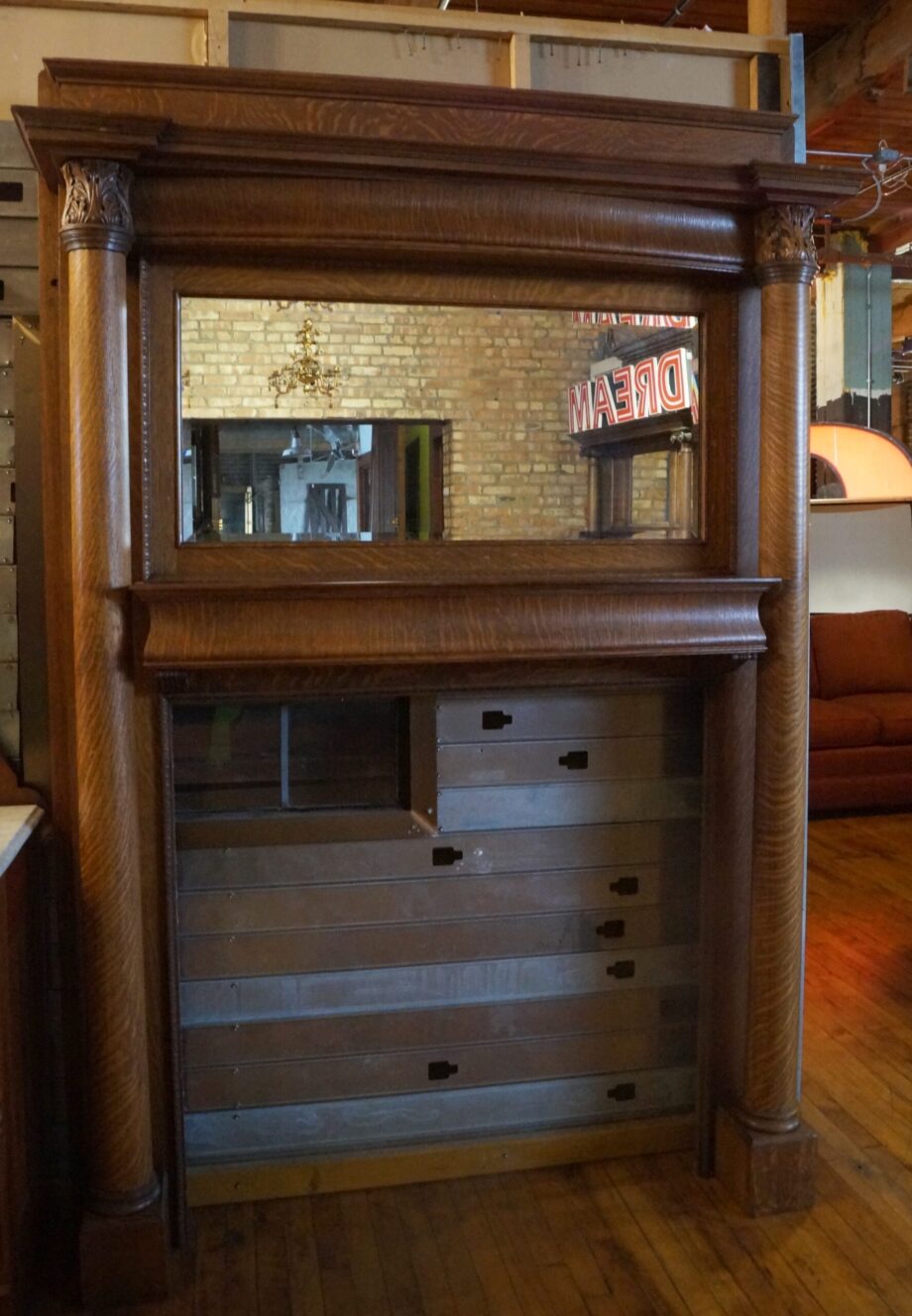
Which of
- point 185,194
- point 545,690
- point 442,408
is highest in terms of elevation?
point 185,194

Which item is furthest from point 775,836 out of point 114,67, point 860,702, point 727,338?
point 860,702

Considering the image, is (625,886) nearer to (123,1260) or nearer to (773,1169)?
(773,1169)

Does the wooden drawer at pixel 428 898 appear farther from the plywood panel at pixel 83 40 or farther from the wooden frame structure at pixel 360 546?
the plywood panel at pixel 83 40

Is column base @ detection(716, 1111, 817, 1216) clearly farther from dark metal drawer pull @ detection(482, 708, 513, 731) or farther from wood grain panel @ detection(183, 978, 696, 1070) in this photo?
dark metal drawer pull @ detection(482, 708, 513, 731)

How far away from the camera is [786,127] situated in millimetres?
2730

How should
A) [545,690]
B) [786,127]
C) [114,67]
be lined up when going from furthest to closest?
[545,690], [786,127], [114,67]

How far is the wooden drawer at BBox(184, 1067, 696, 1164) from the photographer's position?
2881mm

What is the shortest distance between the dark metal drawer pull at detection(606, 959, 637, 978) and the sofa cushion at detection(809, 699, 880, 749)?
3.98m

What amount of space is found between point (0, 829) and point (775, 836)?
1.74 meters

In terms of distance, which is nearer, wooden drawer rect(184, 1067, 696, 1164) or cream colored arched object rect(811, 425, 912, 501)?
wooden drawer rect(184, 1067, 696, 1164)

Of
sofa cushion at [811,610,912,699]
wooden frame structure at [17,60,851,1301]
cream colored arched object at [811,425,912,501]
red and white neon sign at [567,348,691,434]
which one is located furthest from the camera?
sofa cushion at [811,610,912,699]

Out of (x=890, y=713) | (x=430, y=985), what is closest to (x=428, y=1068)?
(x=430, y=985)

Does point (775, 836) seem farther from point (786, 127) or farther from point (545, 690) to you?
point (786, 127)

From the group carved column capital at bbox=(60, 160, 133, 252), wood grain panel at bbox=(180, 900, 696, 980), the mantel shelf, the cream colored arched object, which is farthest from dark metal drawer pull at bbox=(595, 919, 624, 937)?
the cream colored arched object
